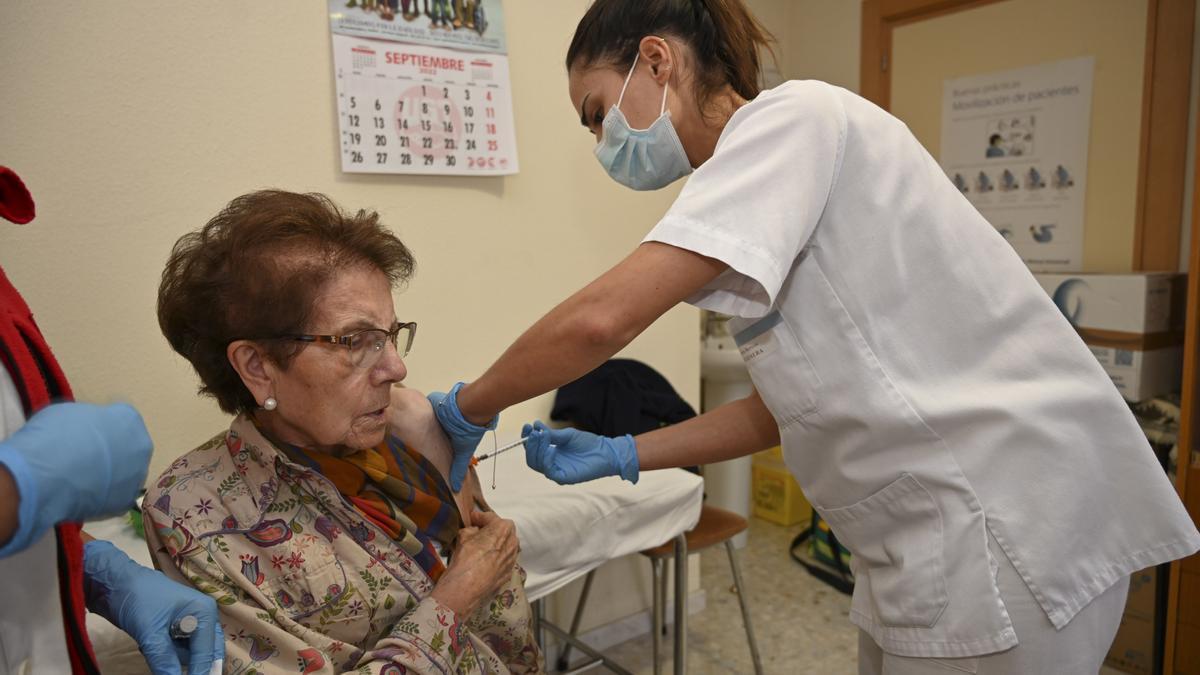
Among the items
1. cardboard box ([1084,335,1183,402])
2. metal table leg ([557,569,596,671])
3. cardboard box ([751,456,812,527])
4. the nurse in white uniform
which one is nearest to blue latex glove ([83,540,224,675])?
the nurse in white uniform

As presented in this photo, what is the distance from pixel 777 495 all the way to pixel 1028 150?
1802mm

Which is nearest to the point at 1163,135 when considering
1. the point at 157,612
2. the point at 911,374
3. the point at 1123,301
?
the point at 1123,301

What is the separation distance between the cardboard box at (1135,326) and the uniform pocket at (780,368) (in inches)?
70.4

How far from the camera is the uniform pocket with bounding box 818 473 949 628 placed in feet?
3.15

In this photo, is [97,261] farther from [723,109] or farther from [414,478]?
[723,109]

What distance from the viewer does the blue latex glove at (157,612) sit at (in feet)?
2.98

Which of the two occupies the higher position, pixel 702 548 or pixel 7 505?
pixel 7 505

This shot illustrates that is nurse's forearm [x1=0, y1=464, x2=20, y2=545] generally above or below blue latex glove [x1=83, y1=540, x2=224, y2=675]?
above

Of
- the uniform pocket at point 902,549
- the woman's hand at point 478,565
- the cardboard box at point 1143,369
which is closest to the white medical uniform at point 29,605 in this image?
the woman's hand at point 478,565

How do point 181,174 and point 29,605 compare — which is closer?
point 29,605

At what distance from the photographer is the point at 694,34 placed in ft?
3.64

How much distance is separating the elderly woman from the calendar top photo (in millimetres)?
941

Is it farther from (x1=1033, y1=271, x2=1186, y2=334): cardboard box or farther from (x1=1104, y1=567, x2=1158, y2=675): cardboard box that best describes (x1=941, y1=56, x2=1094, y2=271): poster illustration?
(x1=1104, y1=567, x2=1158, y2=675): cardboard box

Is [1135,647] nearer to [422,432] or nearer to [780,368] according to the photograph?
[780,368]
